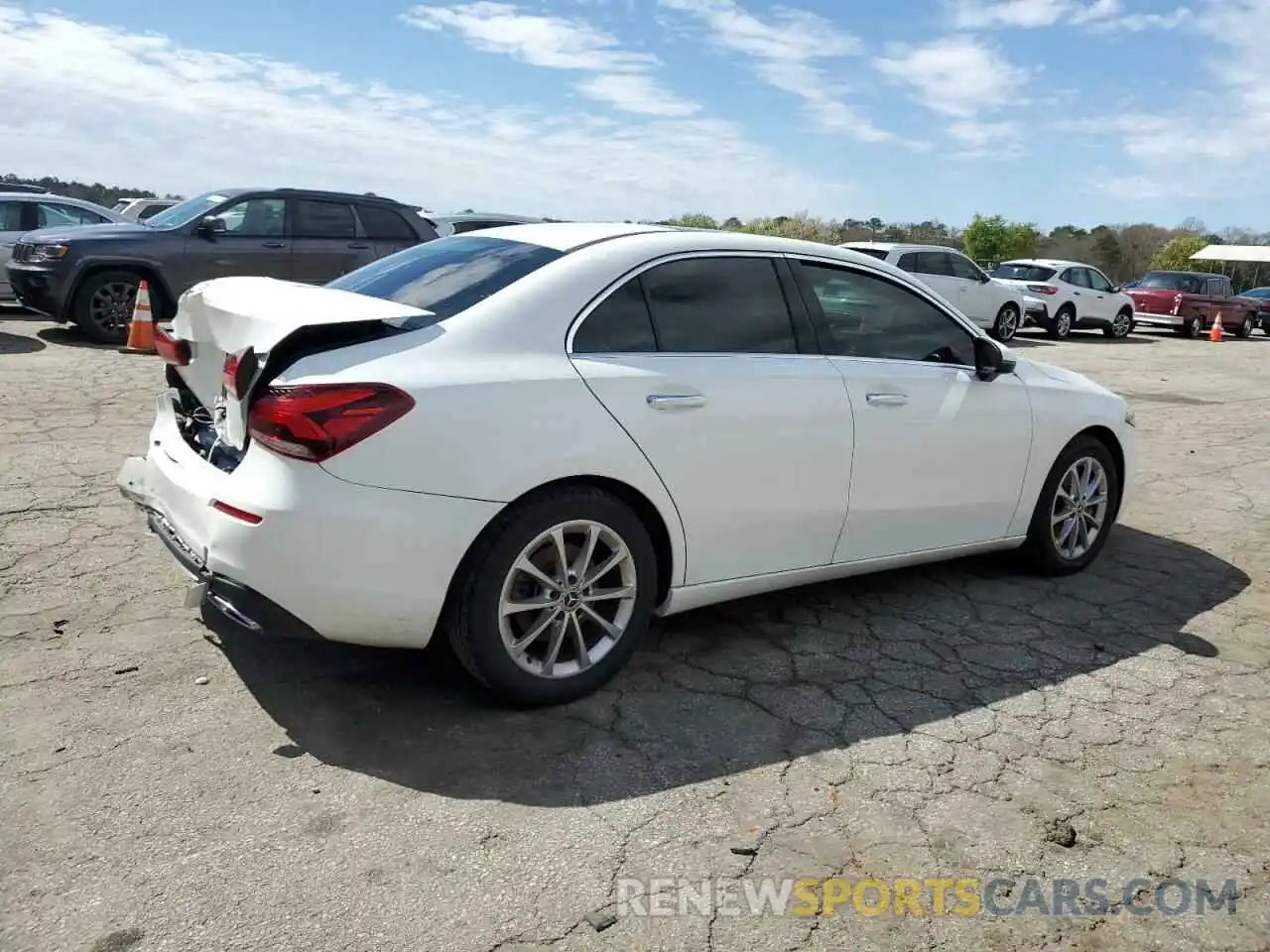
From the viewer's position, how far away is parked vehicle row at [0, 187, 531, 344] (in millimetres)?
10977

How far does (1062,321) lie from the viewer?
22156 mm

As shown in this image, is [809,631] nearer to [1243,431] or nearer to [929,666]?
[929,666]

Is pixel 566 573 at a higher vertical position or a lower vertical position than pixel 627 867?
higher

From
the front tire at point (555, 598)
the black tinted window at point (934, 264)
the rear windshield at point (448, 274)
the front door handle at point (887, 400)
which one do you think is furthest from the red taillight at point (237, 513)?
the black tinted window at point (934, 264)

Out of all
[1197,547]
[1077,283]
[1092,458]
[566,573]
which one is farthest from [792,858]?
[1077,283]

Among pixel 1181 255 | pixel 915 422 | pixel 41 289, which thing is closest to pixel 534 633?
pixel 915 422

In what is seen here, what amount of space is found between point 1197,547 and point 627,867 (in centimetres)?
463

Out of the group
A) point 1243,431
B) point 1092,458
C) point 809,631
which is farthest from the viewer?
point 1243,431

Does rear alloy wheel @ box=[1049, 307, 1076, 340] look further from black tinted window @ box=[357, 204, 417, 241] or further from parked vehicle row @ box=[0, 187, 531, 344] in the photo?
black tinted window @ box=[357, 204, 417, 241]

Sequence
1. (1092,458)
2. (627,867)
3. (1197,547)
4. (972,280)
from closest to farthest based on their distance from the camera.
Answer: (627,867)
(1092,458)
(1197,547)
(972,280)

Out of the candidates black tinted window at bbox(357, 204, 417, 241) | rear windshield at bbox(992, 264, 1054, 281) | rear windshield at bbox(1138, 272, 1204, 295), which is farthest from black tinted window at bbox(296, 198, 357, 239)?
rear windshield at bbox(1138, 272, 1204, 295)

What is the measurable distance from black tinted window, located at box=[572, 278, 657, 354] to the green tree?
208 feet

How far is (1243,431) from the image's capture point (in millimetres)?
10219

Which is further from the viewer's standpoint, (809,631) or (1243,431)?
(1243,431)
